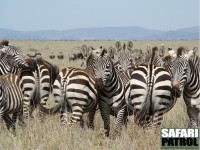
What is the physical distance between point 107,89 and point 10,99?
2009mm

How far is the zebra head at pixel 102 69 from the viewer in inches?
300

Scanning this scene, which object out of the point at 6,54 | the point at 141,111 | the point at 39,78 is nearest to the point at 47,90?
the point at 39,78

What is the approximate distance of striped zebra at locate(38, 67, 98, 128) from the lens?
24.5ft

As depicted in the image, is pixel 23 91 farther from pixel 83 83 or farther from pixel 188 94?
pixel 188 94

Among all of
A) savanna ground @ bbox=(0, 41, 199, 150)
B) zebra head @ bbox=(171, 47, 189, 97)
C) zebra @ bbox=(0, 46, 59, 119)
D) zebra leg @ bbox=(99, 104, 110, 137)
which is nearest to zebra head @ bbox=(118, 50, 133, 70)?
zebra @ bbox=(0, 46, 59, 119)

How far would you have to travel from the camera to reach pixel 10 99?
779 cm

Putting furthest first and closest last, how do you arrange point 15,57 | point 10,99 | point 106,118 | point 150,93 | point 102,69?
point 15,57 < point 106,118 < point 10,99 < point 102,69 < point 150,93

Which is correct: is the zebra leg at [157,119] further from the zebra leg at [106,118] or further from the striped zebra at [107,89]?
the zebra leg at [106,118]

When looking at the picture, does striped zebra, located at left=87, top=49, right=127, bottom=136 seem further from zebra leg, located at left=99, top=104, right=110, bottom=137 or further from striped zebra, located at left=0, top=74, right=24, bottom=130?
striped zebra, located at left=0, top=74, right=24, bottom=130

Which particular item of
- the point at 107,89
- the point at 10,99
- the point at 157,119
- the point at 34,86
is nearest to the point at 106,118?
the point at 107,89

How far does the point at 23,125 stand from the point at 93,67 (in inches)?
78.5

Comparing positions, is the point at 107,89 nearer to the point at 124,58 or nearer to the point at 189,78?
the point at 189,78

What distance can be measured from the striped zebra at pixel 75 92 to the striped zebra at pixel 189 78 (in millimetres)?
1684

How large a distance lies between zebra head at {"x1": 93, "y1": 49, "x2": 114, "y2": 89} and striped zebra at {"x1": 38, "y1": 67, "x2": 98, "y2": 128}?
0.48ft
